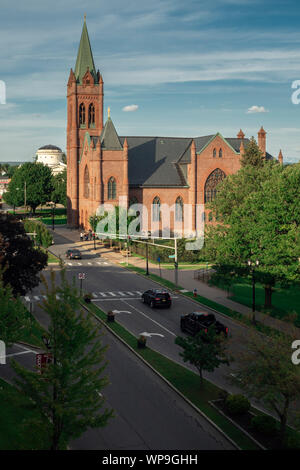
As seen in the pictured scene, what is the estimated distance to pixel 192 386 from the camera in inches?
1017

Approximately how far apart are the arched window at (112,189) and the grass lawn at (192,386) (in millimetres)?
51683

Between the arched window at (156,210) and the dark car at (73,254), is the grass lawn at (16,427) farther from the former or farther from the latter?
the arched window at (156,210)

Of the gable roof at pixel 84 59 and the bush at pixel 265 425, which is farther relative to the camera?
the gable roof at pixel 84 59

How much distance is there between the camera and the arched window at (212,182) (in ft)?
279

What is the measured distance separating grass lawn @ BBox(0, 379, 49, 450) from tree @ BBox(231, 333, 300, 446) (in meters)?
8.23

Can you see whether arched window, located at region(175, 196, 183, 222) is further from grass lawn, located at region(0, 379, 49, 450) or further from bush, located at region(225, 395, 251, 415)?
bush, located at region(225, 395, 251, 415)

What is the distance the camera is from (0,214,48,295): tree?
36250 mm

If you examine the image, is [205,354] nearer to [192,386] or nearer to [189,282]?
[192,386]

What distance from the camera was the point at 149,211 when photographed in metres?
86.5

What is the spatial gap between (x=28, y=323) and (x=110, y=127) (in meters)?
66.9

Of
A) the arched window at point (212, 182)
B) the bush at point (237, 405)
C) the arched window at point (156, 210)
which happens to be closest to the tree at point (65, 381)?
the bush at point (237, 405)

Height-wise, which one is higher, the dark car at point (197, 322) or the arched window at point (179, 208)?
the arched window at point (179, 208)

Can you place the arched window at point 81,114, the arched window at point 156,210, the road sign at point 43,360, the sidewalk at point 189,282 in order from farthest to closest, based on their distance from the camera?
the arched window at point 81,114 → the arched window at point 156,210 → the sidewalk at point 189,282 → the road sign at point 43,360

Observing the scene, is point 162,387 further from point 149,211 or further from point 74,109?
point 74,109
